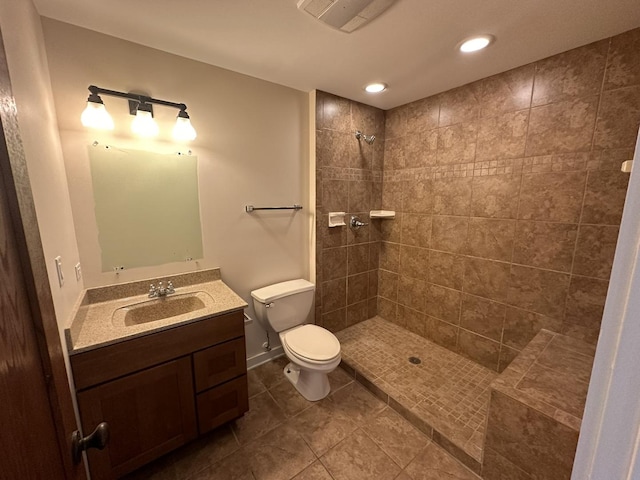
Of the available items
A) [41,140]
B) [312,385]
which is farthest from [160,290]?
[312,385]

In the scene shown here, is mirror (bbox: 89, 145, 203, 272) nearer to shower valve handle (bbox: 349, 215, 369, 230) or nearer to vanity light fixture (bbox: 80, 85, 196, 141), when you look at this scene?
vanity light fixture (bbox: 80, 85, 196, 141)

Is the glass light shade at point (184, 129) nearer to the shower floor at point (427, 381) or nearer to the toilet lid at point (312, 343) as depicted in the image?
the toilet lid at point (312, 343)

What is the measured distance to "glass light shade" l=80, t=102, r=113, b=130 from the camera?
1297mm

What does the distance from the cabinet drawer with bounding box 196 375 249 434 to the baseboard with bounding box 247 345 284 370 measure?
1.94 feet

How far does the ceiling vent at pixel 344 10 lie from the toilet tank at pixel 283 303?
1688mm

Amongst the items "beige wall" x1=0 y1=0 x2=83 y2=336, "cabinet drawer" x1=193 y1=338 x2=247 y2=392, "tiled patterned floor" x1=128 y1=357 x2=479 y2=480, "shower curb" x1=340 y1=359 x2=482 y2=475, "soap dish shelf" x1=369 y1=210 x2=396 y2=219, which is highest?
"beige wall" x1=0 y1=0 x2=83 y2=336

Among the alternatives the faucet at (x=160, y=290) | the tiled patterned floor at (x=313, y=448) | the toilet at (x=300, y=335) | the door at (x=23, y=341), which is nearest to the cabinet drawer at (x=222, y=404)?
the tiled patterned floor at (x=313, y=448)

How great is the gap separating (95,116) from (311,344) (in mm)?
1806

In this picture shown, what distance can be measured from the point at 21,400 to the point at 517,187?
2.34m

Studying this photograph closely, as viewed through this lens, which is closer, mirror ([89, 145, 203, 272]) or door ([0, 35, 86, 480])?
door ([0, 35, 86, 480])

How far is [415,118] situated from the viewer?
232 centimetres

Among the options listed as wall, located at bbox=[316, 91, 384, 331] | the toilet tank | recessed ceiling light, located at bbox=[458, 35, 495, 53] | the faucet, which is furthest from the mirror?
recessed ceiling light, located at bbox=[458, 35, 495, 53]

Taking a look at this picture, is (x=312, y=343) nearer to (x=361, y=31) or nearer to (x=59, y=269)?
(x=59, y=269)

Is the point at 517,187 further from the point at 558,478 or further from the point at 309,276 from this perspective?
the point at 309,276
